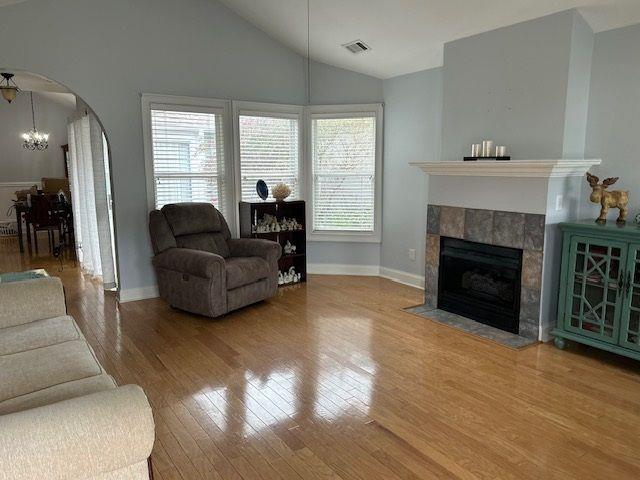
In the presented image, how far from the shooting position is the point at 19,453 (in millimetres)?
1207

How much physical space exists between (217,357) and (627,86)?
3.61 meters

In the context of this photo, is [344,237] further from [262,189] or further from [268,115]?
[268,115]

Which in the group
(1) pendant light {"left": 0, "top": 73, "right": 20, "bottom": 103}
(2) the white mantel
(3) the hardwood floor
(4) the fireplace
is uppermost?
(1) pendant light {"left": 0, "top": 73, "right": 20, "bottom": 103}

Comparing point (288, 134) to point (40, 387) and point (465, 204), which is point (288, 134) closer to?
point (465, 204)

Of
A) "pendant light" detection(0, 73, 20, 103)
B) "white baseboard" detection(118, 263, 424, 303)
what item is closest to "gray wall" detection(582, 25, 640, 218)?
"white baseboard" detection(118, 263, 424, 303)

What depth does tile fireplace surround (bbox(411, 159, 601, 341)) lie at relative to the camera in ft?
11.4

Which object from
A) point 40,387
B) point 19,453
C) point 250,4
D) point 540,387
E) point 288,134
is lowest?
point 540,387

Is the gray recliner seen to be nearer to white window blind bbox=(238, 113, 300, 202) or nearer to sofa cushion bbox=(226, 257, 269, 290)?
sofa cushion bbox=(226, 257, 269, 290)

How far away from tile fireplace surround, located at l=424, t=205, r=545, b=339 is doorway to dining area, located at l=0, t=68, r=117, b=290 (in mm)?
3416

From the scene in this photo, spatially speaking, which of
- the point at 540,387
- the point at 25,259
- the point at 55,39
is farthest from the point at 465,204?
the point at 25,259

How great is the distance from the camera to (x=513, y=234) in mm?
3686

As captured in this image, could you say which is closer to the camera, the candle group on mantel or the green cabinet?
the green cabinet

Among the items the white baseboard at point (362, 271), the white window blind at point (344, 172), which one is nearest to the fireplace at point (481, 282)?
the white baseboard at point (362, 271)

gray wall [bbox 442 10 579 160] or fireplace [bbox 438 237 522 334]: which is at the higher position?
gray wall [bbox 442 10 579 160]
